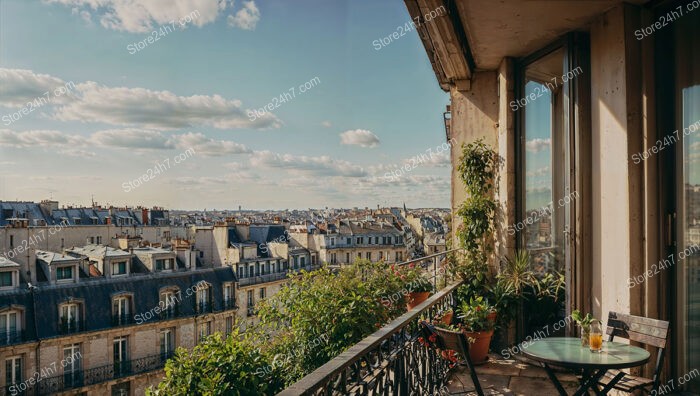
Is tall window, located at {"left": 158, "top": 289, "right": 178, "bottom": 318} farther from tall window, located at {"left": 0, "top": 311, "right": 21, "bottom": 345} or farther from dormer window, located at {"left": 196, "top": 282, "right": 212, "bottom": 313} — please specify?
tall window, located at {"left": 0, "top": 311, "right": 21, "bottom": 345}

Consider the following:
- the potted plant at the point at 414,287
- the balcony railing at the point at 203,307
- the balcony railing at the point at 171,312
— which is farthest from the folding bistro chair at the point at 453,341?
the balcony railing at the point at 203,307

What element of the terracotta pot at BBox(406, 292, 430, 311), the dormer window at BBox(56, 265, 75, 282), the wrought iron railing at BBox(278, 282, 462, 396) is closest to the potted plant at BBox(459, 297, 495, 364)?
the wrought iron railing at BBox(278, 282, 462, 396)

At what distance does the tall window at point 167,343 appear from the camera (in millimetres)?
23000

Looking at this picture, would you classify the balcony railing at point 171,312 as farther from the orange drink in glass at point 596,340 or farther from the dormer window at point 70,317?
the orange drink in glass at point 596,340

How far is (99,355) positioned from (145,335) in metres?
2.06

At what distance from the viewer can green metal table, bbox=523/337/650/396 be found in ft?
9.50

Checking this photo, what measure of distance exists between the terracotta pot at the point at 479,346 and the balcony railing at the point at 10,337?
813 inches

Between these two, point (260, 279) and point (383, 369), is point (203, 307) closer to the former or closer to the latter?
point (260, 279)

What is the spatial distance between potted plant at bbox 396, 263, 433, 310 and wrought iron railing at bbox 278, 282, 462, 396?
1.14 meters

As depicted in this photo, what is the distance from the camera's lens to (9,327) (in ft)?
62.4

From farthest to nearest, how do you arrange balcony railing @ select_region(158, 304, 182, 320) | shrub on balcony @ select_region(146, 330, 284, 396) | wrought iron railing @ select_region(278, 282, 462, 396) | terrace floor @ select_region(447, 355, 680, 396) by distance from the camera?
balcony railing @ select_region(158, 304, 182, 320) < shrub on balcony @ select_region(146, 330, 284, 396) < terrace floor @ select_region(447, 355, 680, 396) < wrought iron railing @ select_region(278, 282, 462, 396)

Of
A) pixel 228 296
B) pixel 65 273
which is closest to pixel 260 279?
pixel 228 296

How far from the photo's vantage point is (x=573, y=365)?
115 inches

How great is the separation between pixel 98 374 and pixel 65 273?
4.94 metres
